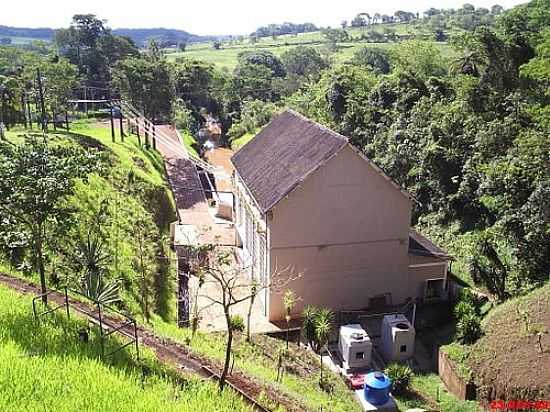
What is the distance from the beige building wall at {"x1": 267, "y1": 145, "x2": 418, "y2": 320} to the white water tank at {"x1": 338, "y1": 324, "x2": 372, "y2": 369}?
319 centimetres

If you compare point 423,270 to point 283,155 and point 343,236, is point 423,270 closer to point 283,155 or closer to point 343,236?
point 343,236

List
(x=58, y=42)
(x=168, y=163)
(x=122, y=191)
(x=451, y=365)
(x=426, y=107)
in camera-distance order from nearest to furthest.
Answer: (x=451, y=365), (x=122, y=191), (x=426, y=107), (x=168, y=163), (x=58, y=42)

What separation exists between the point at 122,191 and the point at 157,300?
8.02m

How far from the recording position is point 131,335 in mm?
12797

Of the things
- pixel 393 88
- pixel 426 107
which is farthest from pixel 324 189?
pixel 393 88

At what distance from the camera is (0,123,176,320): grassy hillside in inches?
636

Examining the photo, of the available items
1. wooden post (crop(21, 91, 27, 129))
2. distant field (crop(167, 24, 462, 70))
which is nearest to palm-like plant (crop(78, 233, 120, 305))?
wooden post (crop(21, 91, 27, 129))

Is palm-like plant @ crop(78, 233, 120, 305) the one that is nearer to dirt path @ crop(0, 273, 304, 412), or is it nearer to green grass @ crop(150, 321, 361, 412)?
dirt path @ crop(0, 273, 304, 412)

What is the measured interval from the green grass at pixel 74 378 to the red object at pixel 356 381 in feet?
21.2

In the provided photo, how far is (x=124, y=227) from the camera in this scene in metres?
21.5

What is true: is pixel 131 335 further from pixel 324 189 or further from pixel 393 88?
pixel 393 88

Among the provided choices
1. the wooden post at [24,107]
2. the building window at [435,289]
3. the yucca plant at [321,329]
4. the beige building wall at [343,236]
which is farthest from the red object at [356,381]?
the wooden post at [24,107]

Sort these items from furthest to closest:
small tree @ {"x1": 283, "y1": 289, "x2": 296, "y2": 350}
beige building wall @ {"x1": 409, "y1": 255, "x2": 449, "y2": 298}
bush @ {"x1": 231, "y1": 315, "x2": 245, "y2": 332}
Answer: beige building wall @ {"x1": 409, "y1": 255, "x2": 449, "y2": 298} → small tree @ {"x1": 283, "y1": 289, "x2": 296, "y2": 350} → bush @ {"x1": 231, "y1": 315, "x2": 245, "y2": 332}

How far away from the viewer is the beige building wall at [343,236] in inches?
757
